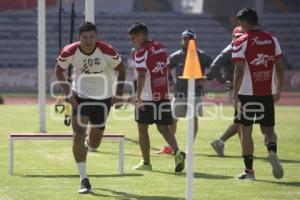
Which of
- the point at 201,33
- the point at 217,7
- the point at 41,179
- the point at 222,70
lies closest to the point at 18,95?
the point at 201,33

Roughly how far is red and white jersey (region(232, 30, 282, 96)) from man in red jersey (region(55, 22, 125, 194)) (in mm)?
1382

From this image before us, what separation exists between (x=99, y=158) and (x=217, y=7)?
31.4 metres

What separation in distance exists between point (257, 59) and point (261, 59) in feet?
0.16

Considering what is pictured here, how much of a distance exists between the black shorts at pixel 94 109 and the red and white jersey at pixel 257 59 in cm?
157

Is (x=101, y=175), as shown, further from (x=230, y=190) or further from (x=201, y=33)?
(x=201, y=33)

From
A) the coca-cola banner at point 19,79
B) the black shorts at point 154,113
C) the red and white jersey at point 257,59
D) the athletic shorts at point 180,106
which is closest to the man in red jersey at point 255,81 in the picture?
the red and white jersey at point 257,59

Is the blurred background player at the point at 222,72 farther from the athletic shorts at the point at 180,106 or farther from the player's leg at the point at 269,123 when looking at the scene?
the player's leg at the point at 269,123

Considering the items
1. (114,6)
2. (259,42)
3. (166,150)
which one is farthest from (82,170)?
(114,6)

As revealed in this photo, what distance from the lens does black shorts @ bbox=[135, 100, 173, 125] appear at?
10.9 m

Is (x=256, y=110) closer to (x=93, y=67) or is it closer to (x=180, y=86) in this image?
(x=93, y=67)

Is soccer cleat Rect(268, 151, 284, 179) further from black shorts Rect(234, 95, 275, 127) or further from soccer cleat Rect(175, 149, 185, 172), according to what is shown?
soccer cleat Rect(175, 149, 185, 172)

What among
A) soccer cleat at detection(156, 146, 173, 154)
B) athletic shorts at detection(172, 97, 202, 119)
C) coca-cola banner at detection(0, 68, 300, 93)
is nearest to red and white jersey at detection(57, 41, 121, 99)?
soccer cleat at detection(156, 146, 173, 154)

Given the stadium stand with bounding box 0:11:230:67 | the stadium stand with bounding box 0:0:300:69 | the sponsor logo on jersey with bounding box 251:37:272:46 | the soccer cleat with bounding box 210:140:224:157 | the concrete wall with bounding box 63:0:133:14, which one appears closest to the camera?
the sponsor logo on jersey with bounding box 251:37:272:46

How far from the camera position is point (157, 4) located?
44.4 m
